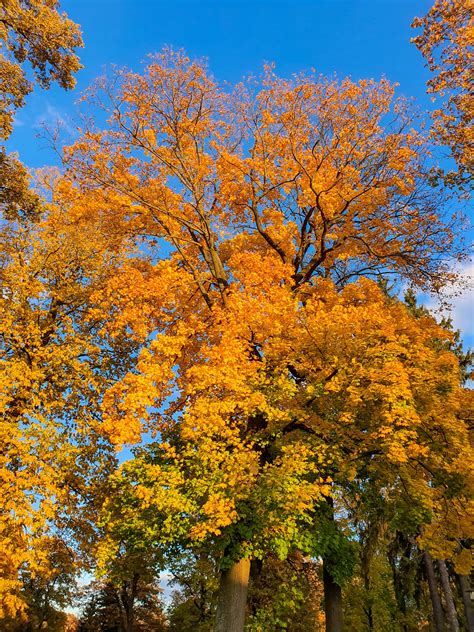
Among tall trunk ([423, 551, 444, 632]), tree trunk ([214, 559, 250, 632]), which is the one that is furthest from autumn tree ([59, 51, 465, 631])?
tall trunk ([423, 551, 444, 632])

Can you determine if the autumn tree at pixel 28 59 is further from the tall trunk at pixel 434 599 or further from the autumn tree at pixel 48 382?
the tall trunk at pixel 434 599

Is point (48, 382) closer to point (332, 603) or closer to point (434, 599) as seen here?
point (332, 603)

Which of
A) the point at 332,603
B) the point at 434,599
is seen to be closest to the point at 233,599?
the point at 332,603

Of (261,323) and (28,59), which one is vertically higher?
(28,59)

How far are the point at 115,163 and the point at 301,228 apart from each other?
6907mm

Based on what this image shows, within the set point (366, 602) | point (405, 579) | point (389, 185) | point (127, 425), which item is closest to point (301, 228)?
point (389, 185)

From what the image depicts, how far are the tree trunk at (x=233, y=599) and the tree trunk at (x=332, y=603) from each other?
143 inches

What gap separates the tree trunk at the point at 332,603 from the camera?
1302 cm

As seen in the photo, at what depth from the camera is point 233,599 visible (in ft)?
34.0

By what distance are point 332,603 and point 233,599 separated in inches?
178

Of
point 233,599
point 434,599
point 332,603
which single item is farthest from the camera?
point 434,599

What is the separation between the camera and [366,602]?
23.8m

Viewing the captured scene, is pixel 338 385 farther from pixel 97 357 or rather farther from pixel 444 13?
pixel 97 357

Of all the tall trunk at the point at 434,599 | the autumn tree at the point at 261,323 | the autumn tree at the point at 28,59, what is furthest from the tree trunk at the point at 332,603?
the autumn tree at the point at 28,59
